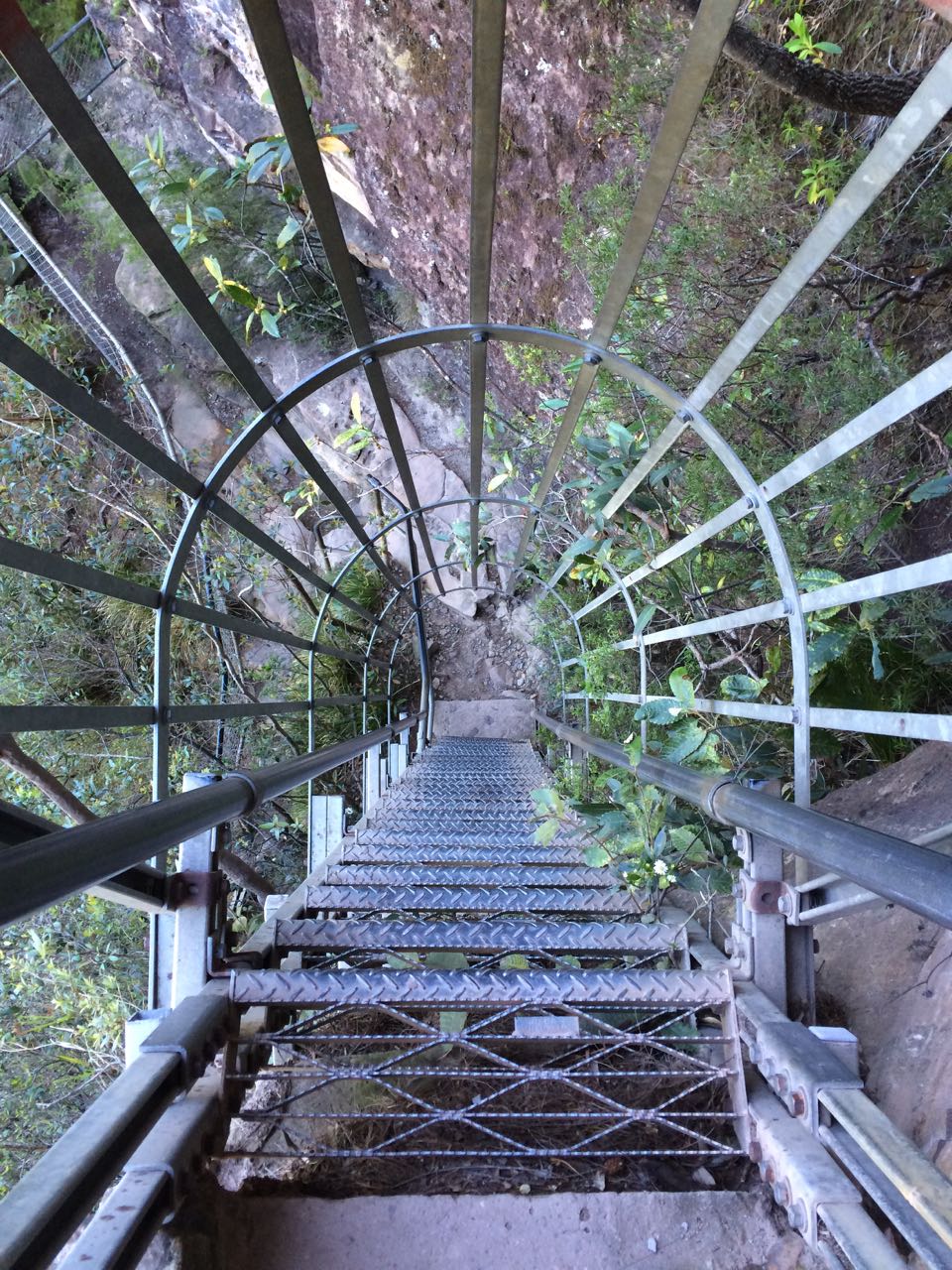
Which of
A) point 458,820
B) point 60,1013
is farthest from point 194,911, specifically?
point 60,1013

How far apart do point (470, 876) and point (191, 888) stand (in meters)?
1.25

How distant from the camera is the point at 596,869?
9.31 ft

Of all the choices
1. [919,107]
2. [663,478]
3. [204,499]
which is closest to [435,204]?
[663,478]

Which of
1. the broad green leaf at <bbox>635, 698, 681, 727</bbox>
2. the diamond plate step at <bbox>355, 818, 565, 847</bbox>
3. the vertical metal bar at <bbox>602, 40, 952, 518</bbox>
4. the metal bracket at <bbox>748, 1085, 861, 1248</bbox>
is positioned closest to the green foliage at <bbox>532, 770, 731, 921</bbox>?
the broad green leaf at <bbox>635, 698, 681, 727</bbox>

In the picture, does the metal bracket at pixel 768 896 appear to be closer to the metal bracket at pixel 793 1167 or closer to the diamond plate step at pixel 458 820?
the metal bracket at pixel 793 1167

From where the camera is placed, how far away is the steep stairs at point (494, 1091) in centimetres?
143

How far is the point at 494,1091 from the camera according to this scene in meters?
1.88

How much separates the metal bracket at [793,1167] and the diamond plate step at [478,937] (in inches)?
20.5

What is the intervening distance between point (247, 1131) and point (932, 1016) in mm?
1505

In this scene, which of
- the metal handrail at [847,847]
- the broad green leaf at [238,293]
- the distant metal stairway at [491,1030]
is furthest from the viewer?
the broad green leaf at [238,293]

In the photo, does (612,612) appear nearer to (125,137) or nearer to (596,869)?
(596,869)

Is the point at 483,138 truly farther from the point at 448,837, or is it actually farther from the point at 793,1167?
the point at 448,837

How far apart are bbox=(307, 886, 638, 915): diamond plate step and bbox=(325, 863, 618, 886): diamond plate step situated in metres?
0.06

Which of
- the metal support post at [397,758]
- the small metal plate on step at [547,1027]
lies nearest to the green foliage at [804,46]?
the small metal plate on step at [547,1027]
